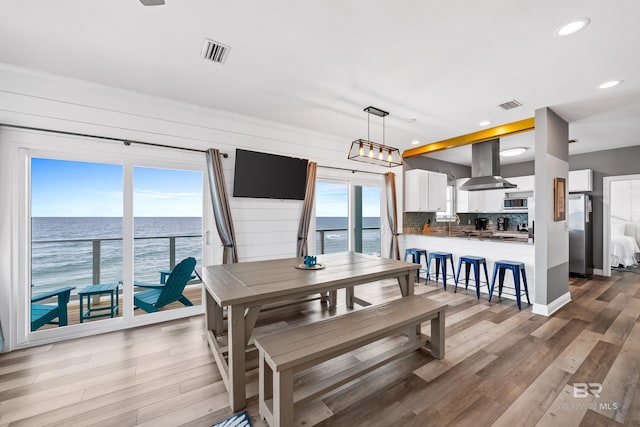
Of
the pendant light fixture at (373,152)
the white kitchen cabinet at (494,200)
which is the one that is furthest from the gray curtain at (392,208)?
the white kitchen cabinet at (494,200)

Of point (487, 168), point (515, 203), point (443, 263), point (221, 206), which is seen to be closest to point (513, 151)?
point (487, 168)

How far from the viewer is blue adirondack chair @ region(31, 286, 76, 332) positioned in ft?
9.16

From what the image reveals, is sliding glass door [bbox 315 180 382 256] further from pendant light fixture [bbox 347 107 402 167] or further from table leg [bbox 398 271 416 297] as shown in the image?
table leg [bbox 398 271 416 297]

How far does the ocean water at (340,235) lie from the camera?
537 cm

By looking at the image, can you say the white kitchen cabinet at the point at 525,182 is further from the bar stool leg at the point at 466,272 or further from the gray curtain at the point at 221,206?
the gray curtain at the point at 221,206

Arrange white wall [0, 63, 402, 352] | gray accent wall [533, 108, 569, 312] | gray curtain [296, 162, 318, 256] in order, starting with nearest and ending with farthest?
white wall [0, 63, 402, 352]
gray accent wall [533, 108, 569, 312]
gray curtain [296, 162, 318, 256]

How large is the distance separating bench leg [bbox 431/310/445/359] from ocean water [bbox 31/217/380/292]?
3.00m

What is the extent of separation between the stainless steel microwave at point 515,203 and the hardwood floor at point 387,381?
372 cm

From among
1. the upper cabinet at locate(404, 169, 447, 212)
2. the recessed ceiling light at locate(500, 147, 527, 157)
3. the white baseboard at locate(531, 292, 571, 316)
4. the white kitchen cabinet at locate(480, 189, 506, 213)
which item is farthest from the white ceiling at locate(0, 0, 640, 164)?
the white kitchen cabinet at locate(480, 189, 506, 213)

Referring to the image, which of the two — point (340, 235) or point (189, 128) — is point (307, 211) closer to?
point (340, 235)

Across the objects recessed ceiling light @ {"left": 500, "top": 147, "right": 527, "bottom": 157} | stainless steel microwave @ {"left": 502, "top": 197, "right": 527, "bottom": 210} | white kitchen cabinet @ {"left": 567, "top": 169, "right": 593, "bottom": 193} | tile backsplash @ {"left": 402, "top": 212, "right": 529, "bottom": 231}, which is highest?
recessed ceiling light @ {"left": 500, "top": 147, "right": 527, "bottom": 157}

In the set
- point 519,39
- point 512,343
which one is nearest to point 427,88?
point 519,39

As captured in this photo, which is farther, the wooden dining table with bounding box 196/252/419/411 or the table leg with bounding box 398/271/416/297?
the table leg with bounding box 398/271/416/297

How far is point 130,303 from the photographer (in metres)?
3.20
